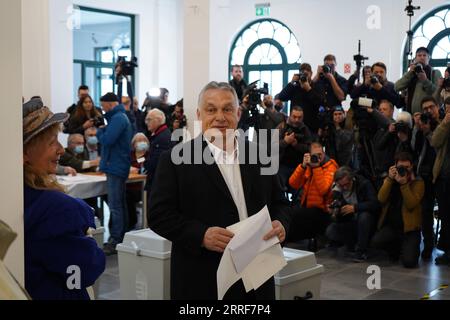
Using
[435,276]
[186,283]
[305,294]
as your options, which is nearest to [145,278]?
[305,294]

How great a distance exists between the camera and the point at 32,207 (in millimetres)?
1984

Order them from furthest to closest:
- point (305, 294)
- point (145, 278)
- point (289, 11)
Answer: point (289, 11) < point (145, 278) < point (305, 294)

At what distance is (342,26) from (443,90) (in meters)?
5.94

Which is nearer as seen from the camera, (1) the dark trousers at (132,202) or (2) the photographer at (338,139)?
(2) the photographer at (338,139)

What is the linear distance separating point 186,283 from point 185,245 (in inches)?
6.5

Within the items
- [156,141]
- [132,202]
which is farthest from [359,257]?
[132,202]

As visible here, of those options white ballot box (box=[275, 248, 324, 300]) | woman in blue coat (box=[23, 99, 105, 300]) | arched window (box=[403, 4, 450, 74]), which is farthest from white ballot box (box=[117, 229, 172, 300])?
arched window (box=[403, 4, 450, 74])

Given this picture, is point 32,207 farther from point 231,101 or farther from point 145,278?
point 145,278

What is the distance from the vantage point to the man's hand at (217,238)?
2191 millimetres

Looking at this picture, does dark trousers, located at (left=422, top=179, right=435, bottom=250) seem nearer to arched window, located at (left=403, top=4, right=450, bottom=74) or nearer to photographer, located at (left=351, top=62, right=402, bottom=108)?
photographer, located at (left=351, top=62, right=402, bottom=108)

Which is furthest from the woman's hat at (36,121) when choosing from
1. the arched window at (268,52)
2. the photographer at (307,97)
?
the arched window at (268,52)

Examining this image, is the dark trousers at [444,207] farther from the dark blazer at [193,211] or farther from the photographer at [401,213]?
the dark blazer at [193,211]

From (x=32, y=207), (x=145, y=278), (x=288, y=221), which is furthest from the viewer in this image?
(x=145, y=278)

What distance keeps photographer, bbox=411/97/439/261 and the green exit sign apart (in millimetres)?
7530
